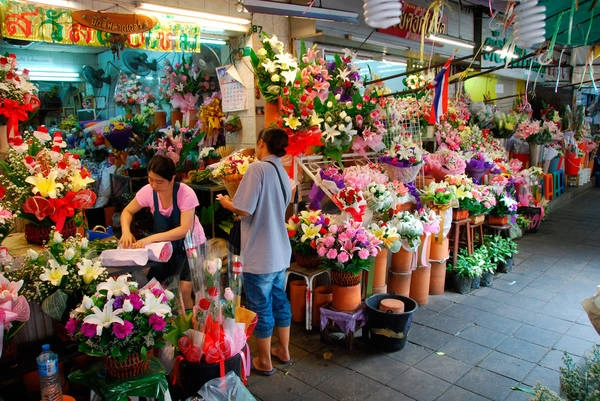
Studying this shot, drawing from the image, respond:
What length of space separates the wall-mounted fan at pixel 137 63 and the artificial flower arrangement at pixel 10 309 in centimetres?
553

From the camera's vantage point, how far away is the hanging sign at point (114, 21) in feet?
12.1

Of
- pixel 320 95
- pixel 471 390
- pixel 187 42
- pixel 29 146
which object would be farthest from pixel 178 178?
pixel 471 390

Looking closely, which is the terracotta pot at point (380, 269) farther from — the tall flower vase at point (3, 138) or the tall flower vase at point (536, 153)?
the tall flower vase at point (536, 153)

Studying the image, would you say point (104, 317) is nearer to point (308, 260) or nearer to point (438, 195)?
point (308, 260)

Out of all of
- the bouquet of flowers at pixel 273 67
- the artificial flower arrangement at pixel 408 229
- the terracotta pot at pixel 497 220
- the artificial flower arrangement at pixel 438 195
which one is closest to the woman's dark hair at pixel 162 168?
the bouquet of flowers at pixel 273 67

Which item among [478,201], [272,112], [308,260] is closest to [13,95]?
[272,112]

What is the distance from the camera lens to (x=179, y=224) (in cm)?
352

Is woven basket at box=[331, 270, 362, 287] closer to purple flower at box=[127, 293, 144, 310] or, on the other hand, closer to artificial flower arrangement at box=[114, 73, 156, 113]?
purple flower at box=[127, 293, 144, 310]

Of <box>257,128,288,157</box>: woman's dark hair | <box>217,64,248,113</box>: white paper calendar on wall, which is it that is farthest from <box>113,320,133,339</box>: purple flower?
<box>217,64,248,113</box>: white paper calendar on wall

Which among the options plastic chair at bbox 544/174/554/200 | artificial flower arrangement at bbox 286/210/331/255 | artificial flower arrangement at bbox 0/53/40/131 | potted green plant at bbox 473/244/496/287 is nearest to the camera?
artificial flower arrangement at bbox 0/53/40/131

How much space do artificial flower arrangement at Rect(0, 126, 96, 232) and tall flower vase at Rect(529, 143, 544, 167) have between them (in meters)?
9.49

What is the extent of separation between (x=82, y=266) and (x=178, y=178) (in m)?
2.93

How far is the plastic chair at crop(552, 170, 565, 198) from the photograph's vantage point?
11.0m

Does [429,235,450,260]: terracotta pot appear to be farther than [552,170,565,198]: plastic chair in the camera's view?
No
